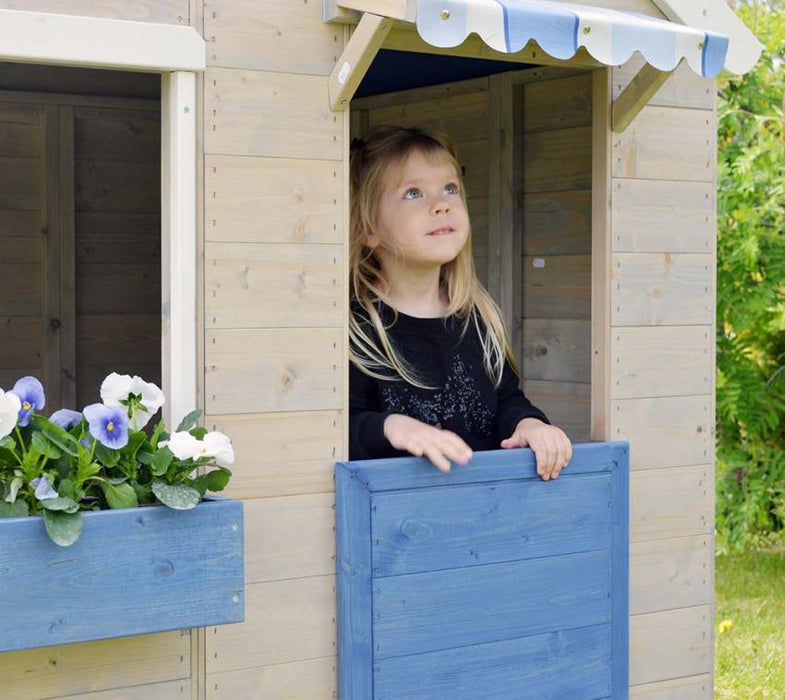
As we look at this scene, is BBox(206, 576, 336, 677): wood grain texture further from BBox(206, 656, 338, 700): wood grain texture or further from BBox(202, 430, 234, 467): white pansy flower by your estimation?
BBox(202, 430, 234, 467): white pansy flower

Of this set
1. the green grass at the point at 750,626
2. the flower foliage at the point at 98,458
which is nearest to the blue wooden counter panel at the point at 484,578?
the flower foliage at the point at 98,458

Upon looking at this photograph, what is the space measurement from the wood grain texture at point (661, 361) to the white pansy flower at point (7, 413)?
1.61m

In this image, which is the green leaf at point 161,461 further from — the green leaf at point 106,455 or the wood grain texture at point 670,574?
the wood grain texture at point 670,574

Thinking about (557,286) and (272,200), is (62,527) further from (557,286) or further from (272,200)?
(557,286)

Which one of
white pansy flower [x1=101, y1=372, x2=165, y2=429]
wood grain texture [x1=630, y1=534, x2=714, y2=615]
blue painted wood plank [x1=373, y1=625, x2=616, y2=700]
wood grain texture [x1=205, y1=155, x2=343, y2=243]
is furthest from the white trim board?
wood grain texture [x1=630, y1=534, x2=714, y2=615]

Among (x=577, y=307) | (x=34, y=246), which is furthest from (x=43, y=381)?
(x=577, y=307)

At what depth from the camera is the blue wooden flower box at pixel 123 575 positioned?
7.60 feet

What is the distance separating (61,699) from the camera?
8.56 feet

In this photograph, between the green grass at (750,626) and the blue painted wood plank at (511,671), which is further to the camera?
the green grass at (750,626)

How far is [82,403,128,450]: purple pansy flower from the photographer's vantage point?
2395 millimetres

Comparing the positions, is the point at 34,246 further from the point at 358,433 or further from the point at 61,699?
the point at 61,699

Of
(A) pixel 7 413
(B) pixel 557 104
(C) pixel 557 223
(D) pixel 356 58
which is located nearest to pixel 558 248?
(C) pixel 557 223

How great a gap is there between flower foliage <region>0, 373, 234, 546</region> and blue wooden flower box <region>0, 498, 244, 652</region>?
0.05m

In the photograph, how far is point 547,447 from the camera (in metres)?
3.12
